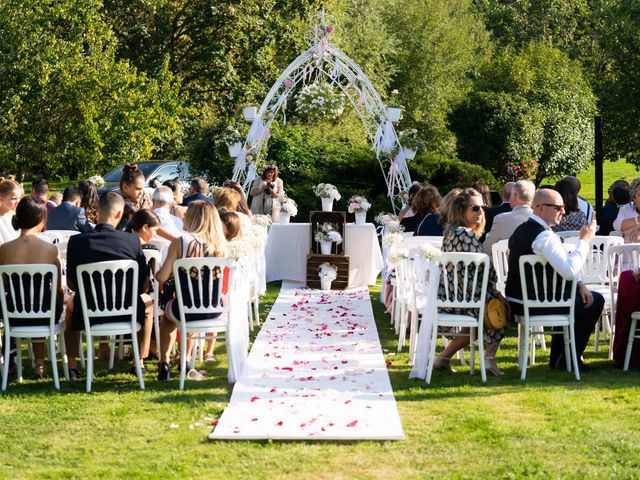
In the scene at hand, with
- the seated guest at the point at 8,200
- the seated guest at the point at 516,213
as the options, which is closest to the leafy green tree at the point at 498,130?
the seated guest at the point at 516,213

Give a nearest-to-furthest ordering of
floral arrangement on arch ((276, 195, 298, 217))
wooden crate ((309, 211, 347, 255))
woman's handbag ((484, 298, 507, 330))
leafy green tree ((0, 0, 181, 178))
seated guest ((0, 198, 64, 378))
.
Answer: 1. seated guest ((0, 198, 64, 378))
2. woman's handbag ((484, 298, 507, 330))
3. wooden crate ((309, 211, 347, 255))
4. floral arrangement on arch ((276, 195, 298, 217))
5. leafy green tree ((0, 0, 181, 178))

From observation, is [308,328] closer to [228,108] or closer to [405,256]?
[405,256]

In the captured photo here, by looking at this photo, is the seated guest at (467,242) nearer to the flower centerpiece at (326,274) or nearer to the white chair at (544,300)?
the white chair at (544,300)

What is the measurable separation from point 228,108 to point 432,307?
20.8 metres

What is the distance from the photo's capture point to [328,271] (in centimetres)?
1366

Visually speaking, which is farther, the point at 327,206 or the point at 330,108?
the point at 330,108

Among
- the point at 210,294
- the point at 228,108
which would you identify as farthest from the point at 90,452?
the point at 228,108

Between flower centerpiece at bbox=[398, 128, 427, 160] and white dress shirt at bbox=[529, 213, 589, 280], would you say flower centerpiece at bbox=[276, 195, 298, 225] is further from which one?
white dress shirt at bbox=[529, 213, 589, 280]

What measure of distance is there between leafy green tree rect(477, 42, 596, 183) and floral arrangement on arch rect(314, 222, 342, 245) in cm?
1481

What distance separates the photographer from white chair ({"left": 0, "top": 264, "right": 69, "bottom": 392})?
755 cm

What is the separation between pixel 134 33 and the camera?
90.7 feet

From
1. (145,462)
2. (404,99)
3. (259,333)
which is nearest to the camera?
(145,462)

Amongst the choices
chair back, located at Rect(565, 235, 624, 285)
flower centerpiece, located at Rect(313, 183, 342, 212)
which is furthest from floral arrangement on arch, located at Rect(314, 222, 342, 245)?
chair back, located at Rect(565, 235, 624, 285)

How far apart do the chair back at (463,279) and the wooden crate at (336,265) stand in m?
5.91
